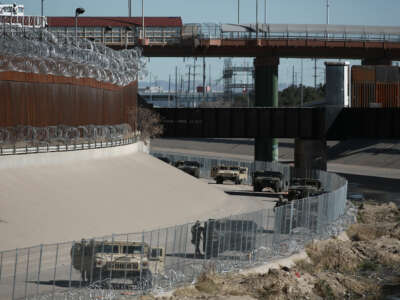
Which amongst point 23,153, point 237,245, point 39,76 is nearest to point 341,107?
point 39,76

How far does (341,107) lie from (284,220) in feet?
136

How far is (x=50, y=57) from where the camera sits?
139ft

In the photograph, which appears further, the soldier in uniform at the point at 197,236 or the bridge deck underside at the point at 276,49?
the bridge deck underside at the point at 276,49

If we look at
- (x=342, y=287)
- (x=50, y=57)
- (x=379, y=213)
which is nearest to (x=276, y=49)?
(x=379, y=213)

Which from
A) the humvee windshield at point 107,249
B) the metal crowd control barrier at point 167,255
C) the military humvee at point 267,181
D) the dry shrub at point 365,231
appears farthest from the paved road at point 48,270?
the military humvee at point 267,181

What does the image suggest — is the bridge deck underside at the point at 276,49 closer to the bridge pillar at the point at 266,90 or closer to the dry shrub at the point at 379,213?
the bridge pillar at the point at 266,90

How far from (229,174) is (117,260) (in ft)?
149

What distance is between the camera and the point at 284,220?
36156mm

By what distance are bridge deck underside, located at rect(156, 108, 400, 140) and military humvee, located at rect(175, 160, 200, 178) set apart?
176 inches

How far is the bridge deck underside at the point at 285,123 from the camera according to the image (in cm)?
7506

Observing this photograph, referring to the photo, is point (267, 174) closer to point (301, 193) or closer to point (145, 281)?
point (301, 193)

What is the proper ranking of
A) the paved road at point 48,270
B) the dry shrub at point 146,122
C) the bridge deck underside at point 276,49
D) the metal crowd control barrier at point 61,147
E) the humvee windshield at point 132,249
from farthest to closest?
1. the bridge deck underside at point 276,49
2. the dry shrub at point 146,122
3. the metal crowd control barrier at point 61,147
4. the humvee windshield at point 132,249
5. the paved road at point 48,270

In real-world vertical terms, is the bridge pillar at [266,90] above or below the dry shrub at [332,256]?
above

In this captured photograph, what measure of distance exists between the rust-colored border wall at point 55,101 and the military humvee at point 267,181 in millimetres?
11096
